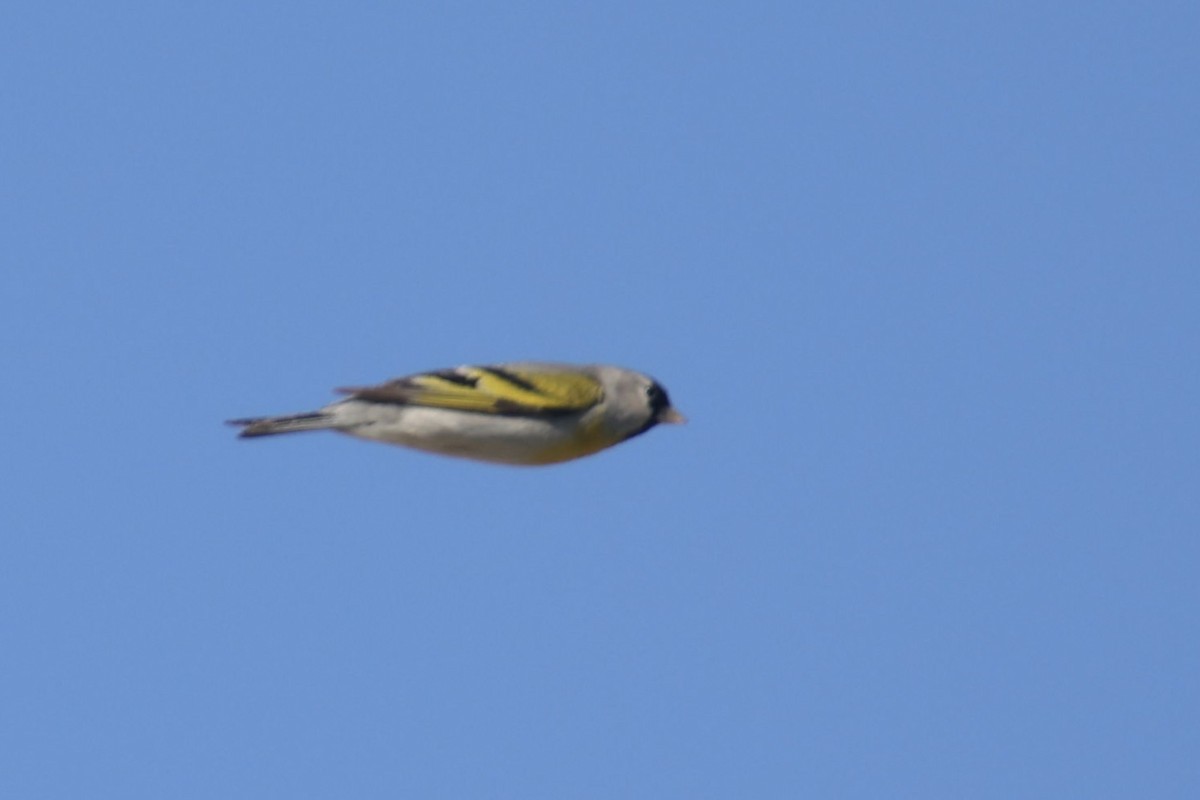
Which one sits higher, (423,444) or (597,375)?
(597,375)

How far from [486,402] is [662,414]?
173 cm

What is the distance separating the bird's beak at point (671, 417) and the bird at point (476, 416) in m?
0.80

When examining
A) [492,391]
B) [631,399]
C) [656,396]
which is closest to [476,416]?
[492,391]

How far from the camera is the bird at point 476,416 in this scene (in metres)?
11.2

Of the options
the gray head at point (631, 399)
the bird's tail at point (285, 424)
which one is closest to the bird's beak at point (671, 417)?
the gray head at point (631, 399)

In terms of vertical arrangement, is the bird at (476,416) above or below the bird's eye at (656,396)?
below

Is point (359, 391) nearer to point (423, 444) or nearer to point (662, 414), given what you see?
point (423, 444)

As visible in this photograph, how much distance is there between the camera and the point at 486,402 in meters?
11.2

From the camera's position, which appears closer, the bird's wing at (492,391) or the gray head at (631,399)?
the bird's wing at (492,391)

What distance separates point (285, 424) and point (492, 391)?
1486 mm

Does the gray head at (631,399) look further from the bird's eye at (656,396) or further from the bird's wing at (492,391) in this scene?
the bird's wing at (492,391)

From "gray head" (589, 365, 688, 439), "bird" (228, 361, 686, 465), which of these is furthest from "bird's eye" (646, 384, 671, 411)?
"bird" (228, 361, 686, 465)

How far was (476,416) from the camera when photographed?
11.2 meters

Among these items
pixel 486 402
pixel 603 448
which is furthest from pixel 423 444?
pixel 603 448
